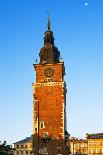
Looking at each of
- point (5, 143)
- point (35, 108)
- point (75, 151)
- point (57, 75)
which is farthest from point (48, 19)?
point (75, 151)

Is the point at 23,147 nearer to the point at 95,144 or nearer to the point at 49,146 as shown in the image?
the point at 95,144

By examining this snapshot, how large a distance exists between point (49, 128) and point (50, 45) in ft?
52.4

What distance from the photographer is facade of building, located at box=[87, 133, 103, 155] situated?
12088cm

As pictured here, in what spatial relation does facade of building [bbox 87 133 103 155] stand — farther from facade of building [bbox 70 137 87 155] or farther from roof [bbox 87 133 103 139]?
facade of building [bbox 70 137 87 155]

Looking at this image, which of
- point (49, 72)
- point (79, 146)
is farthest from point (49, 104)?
point (79, 146)

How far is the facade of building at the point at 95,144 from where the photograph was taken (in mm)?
120881

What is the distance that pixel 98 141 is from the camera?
122375mm

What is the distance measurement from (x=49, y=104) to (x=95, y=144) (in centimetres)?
5556

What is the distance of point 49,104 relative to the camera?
234ft

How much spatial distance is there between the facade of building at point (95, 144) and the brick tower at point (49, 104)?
52.5 metres

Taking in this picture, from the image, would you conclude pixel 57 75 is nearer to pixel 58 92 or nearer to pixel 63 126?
pixel 58 92

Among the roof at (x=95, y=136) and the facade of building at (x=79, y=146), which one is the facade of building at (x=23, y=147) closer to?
the roof at (x=95, y=136)

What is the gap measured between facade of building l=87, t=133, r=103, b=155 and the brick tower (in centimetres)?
5246

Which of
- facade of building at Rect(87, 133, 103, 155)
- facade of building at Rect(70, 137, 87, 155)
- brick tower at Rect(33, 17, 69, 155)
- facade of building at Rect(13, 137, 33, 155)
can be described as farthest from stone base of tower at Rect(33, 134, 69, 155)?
facade of building at Rect(70, 137, 87, 155)
